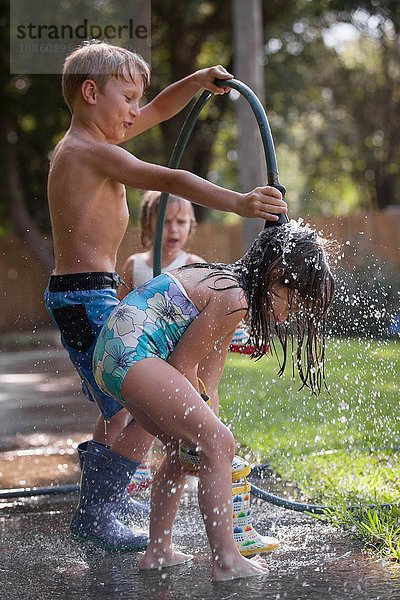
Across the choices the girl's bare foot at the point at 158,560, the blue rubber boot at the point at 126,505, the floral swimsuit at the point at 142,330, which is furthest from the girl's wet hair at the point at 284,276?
the blue rubber boot at the point at 126,505

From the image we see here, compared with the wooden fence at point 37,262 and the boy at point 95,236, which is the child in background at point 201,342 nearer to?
the boy at point 95,236

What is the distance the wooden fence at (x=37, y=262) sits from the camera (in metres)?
13.6

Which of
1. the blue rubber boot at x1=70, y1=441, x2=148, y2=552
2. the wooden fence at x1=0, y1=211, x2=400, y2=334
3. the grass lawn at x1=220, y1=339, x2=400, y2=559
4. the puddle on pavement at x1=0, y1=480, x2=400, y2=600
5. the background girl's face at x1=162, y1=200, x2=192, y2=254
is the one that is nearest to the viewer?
the puddle on pavement at x1=0, y1=480, x2=400, y2=600

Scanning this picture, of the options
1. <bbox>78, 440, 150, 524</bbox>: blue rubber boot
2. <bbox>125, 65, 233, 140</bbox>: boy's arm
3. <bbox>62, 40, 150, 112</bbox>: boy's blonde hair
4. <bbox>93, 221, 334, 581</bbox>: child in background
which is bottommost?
<bbox>78, 440, 150, 524</bbox>: blue rubber boot

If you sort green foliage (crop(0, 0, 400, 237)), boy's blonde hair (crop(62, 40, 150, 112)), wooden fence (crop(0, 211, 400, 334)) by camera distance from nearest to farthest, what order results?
boy's blonde hair (crop(62, 40, 150, 112))
wooden fence (crop(0, 211, 400, 334))
green foliage (crop(0, 0, 400, 237))

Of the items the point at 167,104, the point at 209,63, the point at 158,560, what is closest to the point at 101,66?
the point at 167,104

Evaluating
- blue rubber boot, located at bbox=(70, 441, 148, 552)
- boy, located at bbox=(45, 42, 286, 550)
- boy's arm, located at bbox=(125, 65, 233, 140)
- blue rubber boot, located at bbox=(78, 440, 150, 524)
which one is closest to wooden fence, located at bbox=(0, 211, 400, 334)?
boy's arm, located at bbox=(125, 65, 233, 140)

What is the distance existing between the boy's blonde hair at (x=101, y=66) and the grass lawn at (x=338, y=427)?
1.40m

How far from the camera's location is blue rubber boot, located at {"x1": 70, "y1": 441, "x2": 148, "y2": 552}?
10.4ft

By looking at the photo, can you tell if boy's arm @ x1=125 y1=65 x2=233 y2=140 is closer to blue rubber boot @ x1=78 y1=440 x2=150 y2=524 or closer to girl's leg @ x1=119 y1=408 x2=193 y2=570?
blue rubber boot @ x1=78 y1=440 x2=150 y2=524

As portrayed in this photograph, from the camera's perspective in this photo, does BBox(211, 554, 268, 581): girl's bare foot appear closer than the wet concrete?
No

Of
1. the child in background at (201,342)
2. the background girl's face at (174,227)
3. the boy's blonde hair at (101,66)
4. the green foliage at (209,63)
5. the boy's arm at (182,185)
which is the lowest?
the child in background at (201,342)

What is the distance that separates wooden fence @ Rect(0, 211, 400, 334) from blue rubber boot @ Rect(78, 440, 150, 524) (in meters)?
8.78

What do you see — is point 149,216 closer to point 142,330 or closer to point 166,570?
point 142,330
